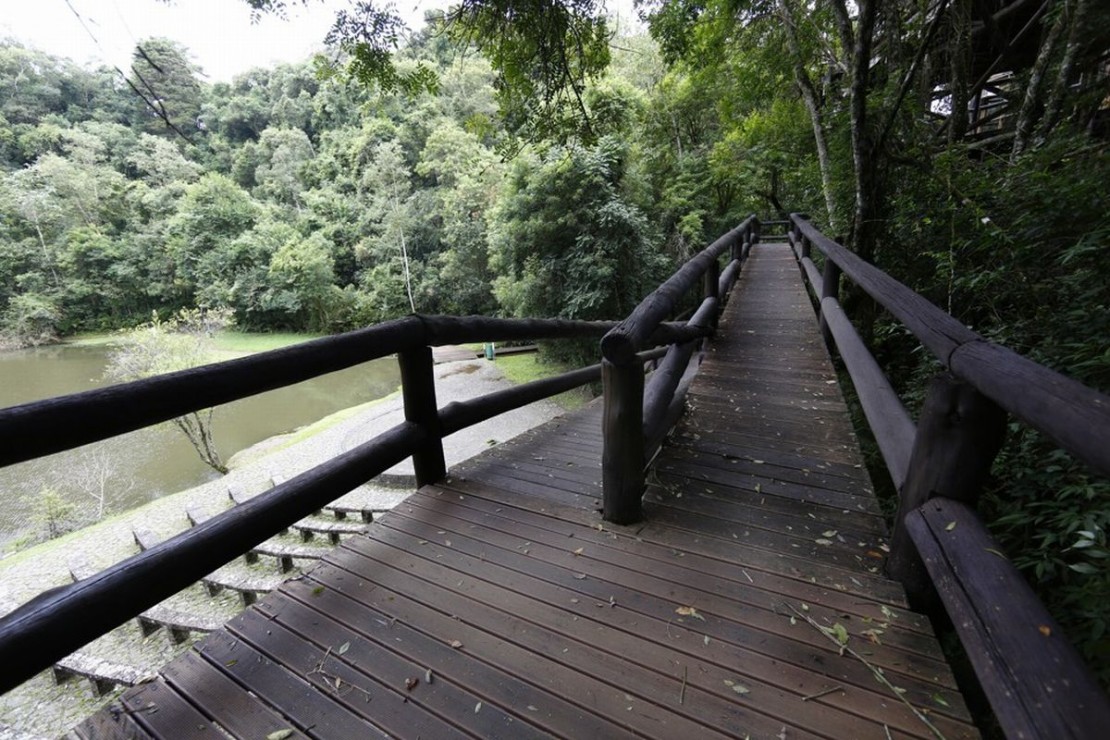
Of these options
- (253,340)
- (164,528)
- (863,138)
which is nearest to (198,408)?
(863,138)

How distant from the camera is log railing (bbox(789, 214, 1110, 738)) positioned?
651 mm

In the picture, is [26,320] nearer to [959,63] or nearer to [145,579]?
[145,579]

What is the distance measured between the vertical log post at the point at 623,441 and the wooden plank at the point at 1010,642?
88 centimetres

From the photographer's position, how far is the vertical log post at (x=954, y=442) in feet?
3.30

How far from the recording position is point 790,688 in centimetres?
110

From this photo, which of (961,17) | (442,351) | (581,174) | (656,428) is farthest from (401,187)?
(656,428)

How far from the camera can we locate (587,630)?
1.31 meters

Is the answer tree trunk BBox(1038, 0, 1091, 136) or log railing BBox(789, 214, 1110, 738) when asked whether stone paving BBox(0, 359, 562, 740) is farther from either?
tree trunk BBox(1038, 0, 1091, 136)

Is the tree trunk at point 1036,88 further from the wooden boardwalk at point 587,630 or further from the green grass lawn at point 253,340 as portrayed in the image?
the green grass lawn at point 253,340

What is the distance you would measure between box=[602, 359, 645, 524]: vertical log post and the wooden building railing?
38 millimetres

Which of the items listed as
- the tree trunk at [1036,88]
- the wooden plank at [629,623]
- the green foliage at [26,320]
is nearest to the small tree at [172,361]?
the wooden plank at [629,623]

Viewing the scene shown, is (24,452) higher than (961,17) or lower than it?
lower

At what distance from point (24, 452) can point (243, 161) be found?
43819 millimetres

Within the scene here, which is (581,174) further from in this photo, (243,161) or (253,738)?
(243,161)
